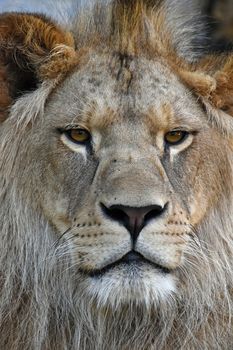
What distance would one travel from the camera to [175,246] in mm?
3859

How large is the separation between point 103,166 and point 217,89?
2.29 feet

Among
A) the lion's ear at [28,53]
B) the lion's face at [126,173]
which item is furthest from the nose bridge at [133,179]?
the lion's ear at [28,53]

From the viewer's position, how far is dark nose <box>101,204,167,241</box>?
368 cm

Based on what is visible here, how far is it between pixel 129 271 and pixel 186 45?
1261mm

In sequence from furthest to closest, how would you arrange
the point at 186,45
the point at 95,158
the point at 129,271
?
the point at 186,45 → the point at 95,158 → the point at 129,271

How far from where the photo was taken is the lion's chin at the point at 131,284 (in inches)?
149

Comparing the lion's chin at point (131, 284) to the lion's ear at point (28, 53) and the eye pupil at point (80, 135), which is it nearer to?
the eye pupil at point (80, 135)

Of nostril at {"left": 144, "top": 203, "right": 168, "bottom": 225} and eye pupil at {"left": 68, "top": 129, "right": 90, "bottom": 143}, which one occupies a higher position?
eye pupil at {"left": 68, "top": 129, "right": 90, "bottom": 143}

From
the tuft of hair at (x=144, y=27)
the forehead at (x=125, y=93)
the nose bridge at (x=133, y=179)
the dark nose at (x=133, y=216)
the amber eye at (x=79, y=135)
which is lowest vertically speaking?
the dark nose at (x=133, y=216)

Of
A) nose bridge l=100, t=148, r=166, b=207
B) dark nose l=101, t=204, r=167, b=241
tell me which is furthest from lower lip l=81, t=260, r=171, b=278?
nose bridge l=100, t=148, r=166, b=207

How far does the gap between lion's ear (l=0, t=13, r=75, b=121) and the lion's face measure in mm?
107

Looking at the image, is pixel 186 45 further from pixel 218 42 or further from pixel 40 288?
pixel 40 288

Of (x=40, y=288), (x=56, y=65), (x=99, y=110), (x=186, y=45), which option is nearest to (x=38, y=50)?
(x=56, y=65)

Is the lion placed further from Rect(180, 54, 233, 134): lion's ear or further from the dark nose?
the dark nose
